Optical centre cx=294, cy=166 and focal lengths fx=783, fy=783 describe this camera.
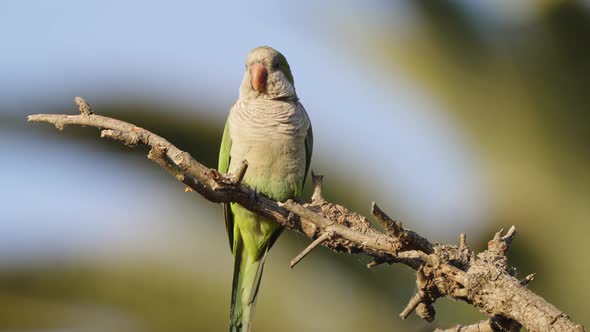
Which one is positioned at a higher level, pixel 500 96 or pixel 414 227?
pixel 500 96

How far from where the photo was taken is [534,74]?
721 cm

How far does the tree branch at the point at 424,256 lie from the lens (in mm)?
2955

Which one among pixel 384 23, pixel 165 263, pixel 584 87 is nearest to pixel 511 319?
pixel 165 263

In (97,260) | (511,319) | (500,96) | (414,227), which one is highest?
(500,96)

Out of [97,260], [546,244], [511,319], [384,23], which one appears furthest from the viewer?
[384,23]

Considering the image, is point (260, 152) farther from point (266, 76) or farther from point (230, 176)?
point (230, 176)

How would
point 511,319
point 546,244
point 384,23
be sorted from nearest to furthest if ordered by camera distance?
point 511,319, point 546,244, point 384,23

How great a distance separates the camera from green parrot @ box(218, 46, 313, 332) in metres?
4.98

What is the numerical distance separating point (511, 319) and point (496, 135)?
4600 mm

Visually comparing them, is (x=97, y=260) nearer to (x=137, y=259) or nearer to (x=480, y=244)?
(x=137, y=259)

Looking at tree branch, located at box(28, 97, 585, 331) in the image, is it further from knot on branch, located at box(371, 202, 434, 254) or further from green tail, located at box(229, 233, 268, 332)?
green tail, located at box(229, 233, 268, 332)

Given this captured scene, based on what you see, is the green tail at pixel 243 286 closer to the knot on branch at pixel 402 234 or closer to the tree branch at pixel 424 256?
the tree branch at pixel 424 256

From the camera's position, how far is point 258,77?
207 inches

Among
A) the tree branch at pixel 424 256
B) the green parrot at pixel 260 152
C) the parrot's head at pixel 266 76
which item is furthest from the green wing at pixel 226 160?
the tree branch at pixel 424 256
